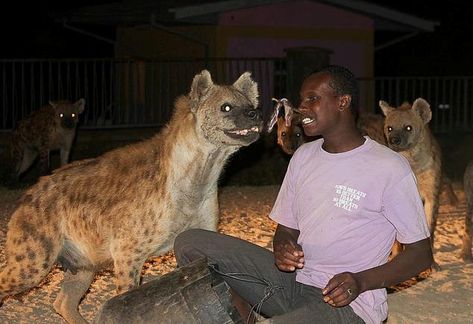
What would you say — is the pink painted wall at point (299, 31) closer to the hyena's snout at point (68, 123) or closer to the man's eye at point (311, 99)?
the hyena's snout at point (68, 123)

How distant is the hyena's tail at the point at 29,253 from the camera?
12.4 ft

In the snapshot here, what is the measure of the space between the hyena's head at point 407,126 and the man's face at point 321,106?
10.4 feet

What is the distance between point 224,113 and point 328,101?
3.56ft

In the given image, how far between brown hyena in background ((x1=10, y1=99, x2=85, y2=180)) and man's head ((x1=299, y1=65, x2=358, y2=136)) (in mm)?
7137

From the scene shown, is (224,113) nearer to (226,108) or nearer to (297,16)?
(226,108)

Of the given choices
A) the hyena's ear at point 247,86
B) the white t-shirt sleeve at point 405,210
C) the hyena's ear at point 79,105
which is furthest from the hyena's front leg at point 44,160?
the white t-shirt sleeve at point 405,210

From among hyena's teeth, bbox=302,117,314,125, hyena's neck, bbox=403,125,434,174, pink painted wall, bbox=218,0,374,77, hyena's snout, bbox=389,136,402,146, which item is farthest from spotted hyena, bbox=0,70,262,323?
pink painted wall, bbox=218,0,374,77

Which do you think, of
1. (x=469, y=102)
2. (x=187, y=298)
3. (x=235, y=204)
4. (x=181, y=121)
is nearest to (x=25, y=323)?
(x=181, y=121)

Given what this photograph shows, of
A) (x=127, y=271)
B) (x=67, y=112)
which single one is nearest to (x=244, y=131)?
(x=127, y=271)

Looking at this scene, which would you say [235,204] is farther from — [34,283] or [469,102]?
[469,102]

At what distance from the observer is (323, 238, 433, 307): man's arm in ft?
8.11

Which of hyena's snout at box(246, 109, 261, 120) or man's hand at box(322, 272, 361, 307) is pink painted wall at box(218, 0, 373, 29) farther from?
man's hand at box(322, 272, 361, 307)

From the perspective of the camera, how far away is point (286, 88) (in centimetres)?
1088

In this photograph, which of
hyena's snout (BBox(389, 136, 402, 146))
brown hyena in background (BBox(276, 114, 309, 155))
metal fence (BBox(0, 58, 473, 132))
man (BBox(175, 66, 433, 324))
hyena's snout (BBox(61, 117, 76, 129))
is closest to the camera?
man (BBox(175, 66, 433, 324))
